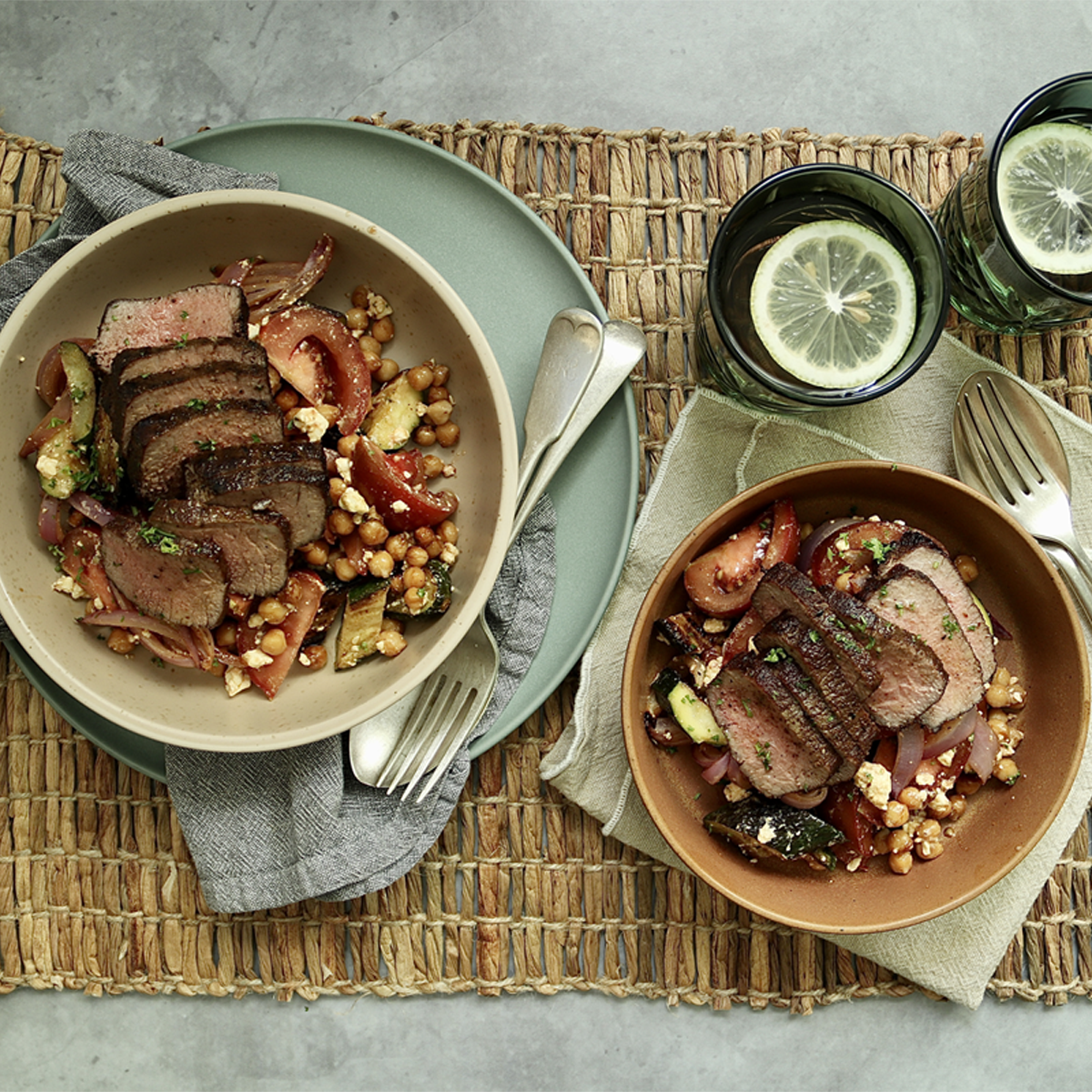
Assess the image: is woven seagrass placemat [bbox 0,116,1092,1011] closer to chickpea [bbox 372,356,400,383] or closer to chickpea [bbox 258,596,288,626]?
chickpea [bbox 372,356,400,383]

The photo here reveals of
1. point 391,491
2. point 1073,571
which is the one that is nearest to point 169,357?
point 391,491

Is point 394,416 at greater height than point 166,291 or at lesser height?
lesser

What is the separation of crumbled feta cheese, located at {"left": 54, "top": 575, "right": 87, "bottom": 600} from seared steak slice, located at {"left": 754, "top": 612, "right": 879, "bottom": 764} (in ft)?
6.32

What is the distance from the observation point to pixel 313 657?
9.19 ft

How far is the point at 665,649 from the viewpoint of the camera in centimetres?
296

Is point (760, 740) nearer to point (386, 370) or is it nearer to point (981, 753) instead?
point (981, 753)

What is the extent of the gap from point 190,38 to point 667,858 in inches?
127

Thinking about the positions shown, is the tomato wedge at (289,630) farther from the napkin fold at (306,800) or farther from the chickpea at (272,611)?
the napkin fold at (306,800)

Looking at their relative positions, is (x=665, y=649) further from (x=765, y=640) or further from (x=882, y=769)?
(x=882, y=769)

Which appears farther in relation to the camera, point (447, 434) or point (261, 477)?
point (447, 434)

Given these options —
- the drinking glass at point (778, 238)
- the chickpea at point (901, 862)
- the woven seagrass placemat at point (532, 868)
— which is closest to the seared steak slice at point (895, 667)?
the chickpea at point (901, 862)

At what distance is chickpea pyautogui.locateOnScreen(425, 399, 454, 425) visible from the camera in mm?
2900

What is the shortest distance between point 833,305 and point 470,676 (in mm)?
1512

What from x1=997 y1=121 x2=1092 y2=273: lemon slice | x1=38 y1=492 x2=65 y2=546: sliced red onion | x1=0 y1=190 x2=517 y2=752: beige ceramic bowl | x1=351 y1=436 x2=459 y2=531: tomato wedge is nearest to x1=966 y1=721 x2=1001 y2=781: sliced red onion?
x1=997 y1=121 x2=1092 y2=273: lemon slice
